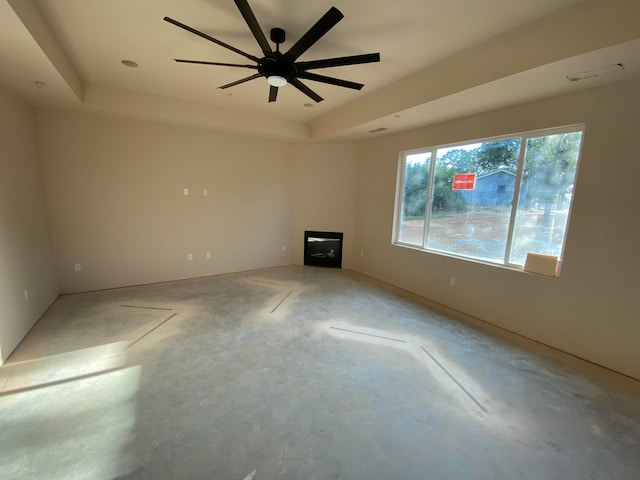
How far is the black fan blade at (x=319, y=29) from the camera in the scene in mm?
1628

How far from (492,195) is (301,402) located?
3.34 meters

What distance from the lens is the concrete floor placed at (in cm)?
159

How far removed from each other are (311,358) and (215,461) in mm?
1175

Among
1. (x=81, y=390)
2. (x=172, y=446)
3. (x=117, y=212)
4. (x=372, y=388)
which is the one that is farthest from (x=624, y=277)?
(x=117, y=212)

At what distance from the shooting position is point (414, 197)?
15.1 feet

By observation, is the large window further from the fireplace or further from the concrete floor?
the fireplace

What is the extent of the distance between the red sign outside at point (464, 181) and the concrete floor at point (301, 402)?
74.1 inches

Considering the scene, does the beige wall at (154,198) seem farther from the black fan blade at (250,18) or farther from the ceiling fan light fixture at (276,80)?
the black fan blade at (250,18)

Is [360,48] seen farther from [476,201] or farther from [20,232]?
[20,232]

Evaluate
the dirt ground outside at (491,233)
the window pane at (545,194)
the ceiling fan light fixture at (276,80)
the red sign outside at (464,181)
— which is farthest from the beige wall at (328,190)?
the ceiling fan light fixture at (276,80)

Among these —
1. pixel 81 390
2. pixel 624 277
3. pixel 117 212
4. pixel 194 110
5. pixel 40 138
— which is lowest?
pixel 81 390

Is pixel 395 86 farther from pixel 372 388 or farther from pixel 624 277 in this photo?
pixel 372 388

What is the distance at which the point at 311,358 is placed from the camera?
2.62 meters

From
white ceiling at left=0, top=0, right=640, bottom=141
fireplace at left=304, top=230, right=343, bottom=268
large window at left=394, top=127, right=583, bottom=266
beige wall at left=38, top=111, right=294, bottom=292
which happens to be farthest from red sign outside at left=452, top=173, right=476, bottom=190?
beige wall at left=38, top=111, right=294, bottom=292
